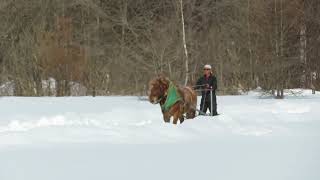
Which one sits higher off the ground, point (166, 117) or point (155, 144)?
point (166, 117)

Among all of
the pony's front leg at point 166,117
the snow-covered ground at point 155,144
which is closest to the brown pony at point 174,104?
the pony's front leg at point 166,117

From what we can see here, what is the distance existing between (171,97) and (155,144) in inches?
95.1

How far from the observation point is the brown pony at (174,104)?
12.1 m

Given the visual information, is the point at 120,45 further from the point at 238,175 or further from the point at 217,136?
the point at 238,175

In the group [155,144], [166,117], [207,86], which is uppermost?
[207,86]

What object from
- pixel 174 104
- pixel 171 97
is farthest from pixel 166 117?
pixel 171 97

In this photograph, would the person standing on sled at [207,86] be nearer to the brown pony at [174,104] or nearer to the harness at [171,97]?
the brown pony at [174,104]

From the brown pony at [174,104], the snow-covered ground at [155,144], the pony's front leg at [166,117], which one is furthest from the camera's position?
the pony's front leg at [166,117]

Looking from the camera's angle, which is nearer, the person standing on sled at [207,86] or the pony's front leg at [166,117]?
the pony's front leg at [166,117]

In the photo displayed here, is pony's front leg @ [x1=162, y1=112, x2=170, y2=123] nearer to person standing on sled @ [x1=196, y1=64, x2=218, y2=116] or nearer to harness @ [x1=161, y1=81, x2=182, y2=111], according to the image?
harness @ [x1=161, y1=81, x2=182, y2=111]

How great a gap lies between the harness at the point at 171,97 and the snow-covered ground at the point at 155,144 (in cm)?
41

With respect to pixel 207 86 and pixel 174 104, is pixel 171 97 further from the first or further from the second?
pixel 207 86

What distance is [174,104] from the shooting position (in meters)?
12.4

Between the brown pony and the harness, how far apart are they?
0.05 m
